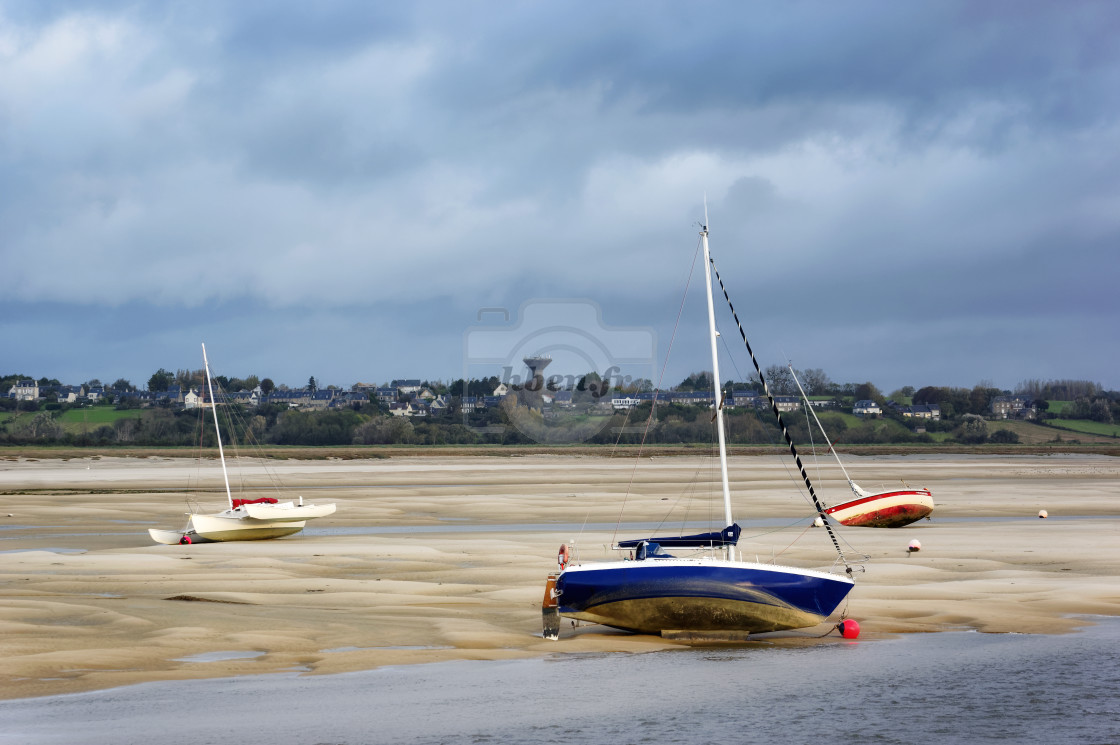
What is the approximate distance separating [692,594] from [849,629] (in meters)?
3.06

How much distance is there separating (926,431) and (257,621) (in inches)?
5683

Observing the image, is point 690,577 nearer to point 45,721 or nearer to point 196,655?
point 196,655

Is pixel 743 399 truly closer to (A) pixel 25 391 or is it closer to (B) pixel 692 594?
(A) pixel 25 391

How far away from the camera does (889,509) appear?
35781 mm

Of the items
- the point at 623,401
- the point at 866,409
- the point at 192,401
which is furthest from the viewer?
the point at 866,409

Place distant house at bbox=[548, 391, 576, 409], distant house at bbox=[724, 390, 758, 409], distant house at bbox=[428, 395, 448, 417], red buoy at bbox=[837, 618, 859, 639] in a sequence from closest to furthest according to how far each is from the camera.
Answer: red buoy at bbox=[837, 618, 859, 639] < distant house at bbox=[724, 390, 758, 409] < distant house at bbox=[548, 391, 576, 409] < distant house at bbox=[428, 395, 448, 417]

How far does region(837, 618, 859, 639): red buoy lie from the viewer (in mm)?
18156

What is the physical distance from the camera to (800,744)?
12.5 metres

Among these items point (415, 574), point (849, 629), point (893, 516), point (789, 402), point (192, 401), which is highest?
point (192, 401)

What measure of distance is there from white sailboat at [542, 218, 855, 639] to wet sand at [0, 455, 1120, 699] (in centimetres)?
57

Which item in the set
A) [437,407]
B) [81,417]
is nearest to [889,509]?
[81,417]

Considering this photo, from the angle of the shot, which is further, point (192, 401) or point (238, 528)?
point (192, 401)

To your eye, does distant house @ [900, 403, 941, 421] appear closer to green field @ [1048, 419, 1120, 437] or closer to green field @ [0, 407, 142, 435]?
green field @ [1048, 419, 1120, 437]

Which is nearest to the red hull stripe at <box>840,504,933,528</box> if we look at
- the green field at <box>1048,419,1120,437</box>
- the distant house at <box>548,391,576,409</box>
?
the distant house at <box>548,391,576,409</box>
